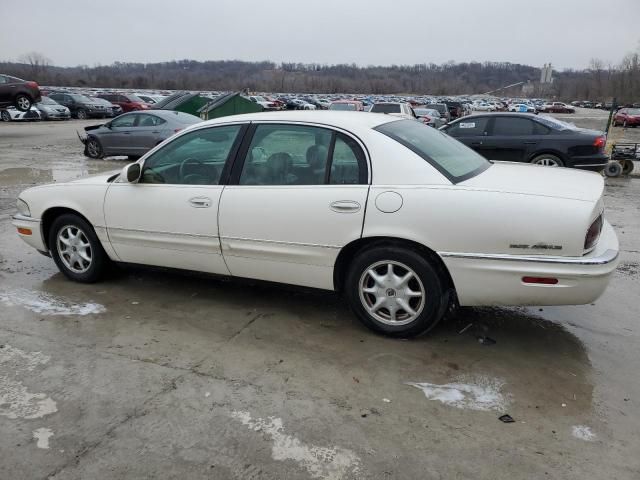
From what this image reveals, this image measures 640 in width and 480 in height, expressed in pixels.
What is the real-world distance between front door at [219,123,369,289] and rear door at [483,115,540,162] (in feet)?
24.3

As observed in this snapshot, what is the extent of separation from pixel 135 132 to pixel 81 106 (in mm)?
22430

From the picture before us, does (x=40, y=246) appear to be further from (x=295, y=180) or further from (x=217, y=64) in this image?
(x=217, y=64)

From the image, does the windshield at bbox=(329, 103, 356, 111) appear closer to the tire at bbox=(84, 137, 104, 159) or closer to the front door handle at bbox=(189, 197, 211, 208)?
the tire at bbox=(84, 137, 104, 159)

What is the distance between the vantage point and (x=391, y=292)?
360cm

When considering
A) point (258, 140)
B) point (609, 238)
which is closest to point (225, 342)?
point (258, 140)

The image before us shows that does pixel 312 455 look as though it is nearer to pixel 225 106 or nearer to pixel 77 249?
pixel 77 249

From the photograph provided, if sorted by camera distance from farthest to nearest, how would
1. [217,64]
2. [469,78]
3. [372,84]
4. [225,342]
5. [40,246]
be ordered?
[469,78]
[217,64]
[372,84]
[40,246]
[225,342]

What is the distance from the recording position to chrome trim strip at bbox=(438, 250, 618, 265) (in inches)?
125

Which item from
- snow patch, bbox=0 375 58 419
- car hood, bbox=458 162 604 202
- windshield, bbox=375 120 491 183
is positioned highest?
windshield, bbox=375 120 491 183

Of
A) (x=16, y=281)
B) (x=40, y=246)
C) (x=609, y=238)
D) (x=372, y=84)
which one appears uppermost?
(x=372, y=84)

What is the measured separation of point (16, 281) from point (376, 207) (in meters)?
3.68

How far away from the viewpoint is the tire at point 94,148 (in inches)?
573

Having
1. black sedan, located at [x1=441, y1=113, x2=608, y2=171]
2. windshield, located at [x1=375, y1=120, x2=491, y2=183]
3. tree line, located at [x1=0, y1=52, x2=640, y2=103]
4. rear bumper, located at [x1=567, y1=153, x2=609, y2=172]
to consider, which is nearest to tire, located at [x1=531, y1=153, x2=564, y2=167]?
black sedan, located at [x1=441, y1=113, x2=608, y2=171]

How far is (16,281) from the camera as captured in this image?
16.5 feet
